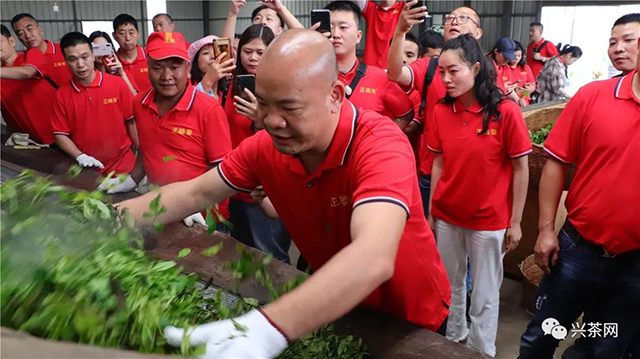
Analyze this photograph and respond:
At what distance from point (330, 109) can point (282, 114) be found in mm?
179

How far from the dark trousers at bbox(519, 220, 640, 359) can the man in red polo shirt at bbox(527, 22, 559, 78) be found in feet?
21.4

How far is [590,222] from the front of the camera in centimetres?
233

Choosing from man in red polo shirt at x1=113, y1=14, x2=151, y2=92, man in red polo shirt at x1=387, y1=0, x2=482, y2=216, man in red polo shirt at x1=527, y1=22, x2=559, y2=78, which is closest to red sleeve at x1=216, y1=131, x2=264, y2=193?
man in red polo shirt at x1=387, y1=0, x2=482, y2=216

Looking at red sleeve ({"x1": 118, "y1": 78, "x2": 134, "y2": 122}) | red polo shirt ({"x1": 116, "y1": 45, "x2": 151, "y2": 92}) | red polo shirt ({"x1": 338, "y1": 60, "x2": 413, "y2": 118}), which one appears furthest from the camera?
red polo shirt ({"x1": 116, "y1": 45, "x2": 151, "y2": 92})

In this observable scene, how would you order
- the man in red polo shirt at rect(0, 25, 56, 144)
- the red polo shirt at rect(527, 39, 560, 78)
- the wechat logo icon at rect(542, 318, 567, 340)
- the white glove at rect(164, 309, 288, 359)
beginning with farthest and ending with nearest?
the red polo shirt at rect(527, 39, 560, 78)
the man in red polo shirt at rect(0, 25, 56, 144)
the wechat logo icon at rect(542, 318, 567, 340)
the white glove at rect(164, 309, 288, 359)

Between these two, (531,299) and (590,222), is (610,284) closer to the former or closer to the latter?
(590,222)

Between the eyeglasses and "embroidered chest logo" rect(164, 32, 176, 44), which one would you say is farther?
the eyeglasses

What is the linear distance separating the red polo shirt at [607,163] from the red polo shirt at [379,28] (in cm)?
246

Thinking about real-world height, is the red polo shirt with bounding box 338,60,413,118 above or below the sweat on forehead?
below

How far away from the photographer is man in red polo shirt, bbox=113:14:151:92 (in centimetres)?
525

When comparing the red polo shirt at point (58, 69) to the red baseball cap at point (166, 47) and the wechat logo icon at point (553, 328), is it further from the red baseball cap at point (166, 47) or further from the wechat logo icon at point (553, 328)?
the wechat logo icon at point (553, 328)

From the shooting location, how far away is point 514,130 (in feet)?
9.27

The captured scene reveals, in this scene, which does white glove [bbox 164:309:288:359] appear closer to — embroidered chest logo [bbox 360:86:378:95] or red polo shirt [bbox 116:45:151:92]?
embroidered chest logo [bbox 360:86:378:95]

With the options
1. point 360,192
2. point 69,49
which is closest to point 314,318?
point 360,192
